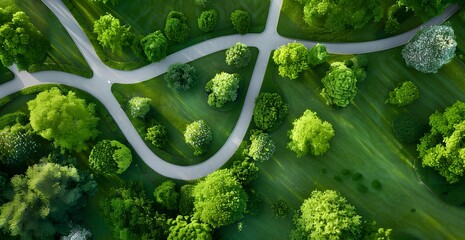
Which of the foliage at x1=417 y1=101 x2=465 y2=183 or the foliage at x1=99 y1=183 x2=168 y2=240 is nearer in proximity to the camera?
the foliage at x1=417 y1=101 x2=465 y2=183

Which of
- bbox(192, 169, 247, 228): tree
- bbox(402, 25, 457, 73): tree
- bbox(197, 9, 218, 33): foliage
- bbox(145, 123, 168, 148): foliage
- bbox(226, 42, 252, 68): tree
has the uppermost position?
bbox(197, 9, 218, 33): foliage

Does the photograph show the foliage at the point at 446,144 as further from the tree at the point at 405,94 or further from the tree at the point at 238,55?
the tree at the point at 238,55

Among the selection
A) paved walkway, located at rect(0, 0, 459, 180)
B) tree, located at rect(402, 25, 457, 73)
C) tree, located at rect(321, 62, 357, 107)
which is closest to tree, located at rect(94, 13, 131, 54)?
paved walkway, located at rect(0, 0, 459, 180)

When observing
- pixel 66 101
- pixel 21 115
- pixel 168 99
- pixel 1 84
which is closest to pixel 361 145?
pixel 168 99

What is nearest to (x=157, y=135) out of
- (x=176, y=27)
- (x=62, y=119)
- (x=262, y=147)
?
(x=62, y=119)

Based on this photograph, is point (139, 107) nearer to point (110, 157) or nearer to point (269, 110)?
point (110, 157)

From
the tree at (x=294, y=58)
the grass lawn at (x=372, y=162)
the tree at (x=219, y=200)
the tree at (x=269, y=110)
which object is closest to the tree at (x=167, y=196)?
the tree at (x=219, y=200)

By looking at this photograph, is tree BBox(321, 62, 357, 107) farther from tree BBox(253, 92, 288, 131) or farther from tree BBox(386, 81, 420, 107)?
tree BBox(253, 92, 288, 131)

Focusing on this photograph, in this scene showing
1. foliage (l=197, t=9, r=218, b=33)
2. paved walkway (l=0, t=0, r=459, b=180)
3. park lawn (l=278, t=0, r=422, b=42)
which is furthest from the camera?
paved walkway (l=0, t=0, r=459, b=180)
